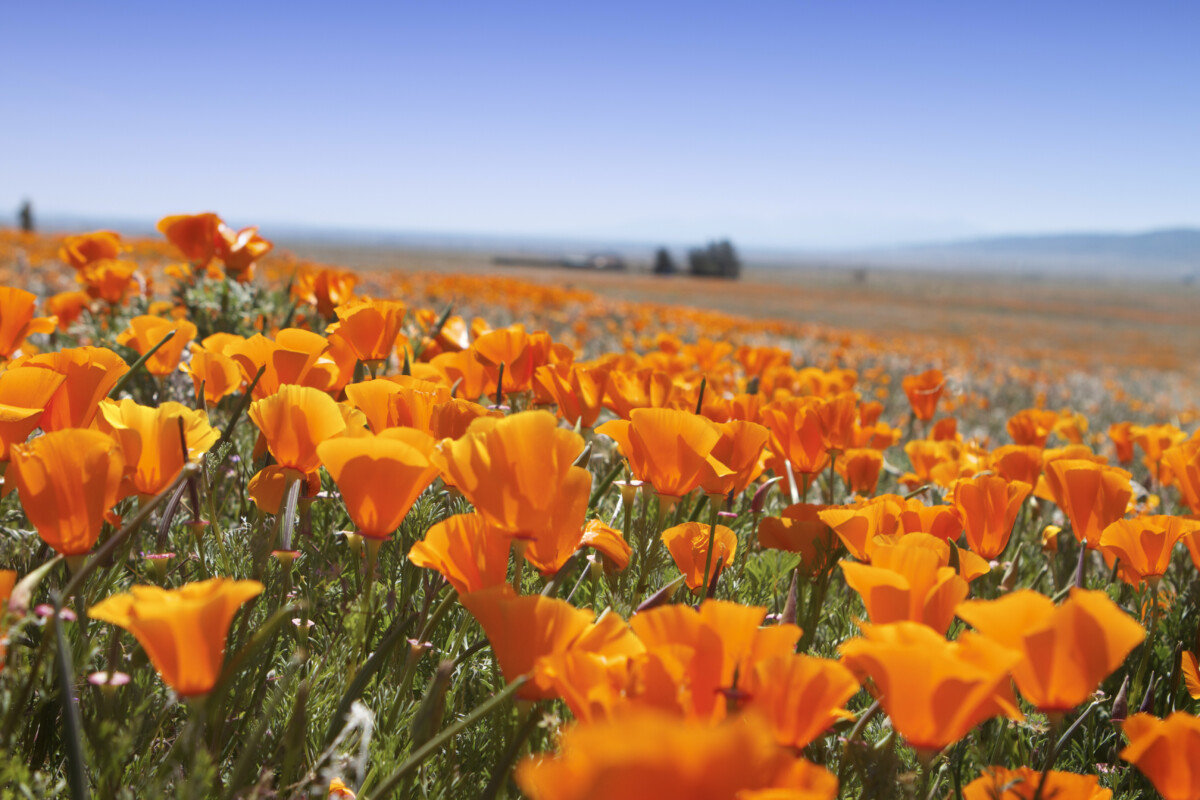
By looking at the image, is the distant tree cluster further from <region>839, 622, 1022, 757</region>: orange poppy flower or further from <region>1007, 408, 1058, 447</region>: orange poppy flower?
<region>839, 622, 1022, 757</region>: orange poppy flower

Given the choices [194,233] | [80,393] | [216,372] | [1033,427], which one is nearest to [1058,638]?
[80,393]

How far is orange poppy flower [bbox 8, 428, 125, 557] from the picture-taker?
75 cm

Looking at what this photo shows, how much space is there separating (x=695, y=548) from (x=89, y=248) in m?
3.03

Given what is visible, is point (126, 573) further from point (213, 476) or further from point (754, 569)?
point (754, 569)

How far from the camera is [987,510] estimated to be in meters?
1.20

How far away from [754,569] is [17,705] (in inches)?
39.8

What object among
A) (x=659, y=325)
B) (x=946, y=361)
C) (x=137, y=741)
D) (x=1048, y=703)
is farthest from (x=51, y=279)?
(x=946, y=361)

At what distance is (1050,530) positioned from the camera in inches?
71.4

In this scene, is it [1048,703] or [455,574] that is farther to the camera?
[455,574]

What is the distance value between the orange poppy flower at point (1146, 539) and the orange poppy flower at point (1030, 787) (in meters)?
0.44

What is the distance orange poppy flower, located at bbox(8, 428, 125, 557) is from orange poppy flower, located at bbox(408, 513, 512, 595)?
0.96 feet

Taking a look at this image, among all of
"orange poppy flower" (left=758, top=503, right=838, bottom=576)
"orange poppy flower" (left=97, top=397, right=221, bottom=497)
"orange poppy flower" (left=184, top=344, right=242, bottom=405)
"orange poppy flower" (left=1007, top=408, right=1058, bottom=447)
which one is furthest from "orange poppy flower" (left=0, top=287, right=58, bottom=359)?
"orange poppy flower" (left=1007, top=408, right=1058, bottom=447)

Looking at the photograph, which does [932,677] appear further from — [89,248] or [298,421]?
[89,248]

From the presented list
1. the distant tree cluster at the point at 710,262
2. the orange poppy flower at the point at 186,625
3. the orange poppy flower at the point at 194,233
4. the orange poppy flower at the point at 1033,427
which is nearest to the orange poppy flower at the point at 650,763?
the orange poppy flower at the point at 186,625
